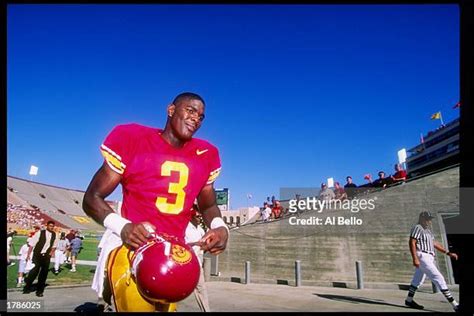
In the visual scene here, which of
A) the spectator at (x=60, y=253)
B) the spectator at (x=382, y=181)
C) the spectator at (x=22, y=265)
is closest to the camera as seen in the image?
the spectator at (x=22, y=265)

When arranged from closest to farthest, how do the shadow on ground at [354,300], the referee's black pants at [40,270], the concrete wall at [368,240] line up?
the shadow on ground at [354,300], the referee's black pants at [40,270], the concrete wall at [368,240]

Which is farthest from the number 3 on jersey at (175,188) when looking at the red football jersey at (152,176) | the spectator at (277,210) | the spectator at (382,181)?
the spectator at (277,210)

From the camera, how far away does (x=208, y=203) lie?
A: 262 cm

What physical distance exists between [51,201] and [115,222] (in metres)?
46.2

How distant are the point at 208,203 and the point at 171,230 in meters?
0.46

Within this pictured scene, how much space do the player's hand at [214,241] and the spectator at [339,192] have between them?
10106 millimetres

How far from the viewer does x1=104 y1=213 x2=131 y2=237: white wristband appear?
1.93m

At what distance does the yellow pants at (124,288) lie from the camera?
1853 millimetres

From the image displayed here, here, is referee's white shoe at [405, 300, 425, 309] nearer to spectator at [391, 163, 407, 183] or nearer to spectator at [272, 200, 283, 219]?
spectator at [391, 163, 407, 183]

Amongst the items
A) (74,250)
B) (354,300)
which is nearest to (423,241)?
→ (354,300)

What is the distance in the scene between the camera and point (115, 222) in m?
1.96

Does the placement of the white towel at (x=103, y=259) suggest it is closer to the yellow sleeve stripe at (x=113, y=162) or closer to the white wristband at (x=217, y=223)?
the yellow sleeve stripe at (x=113, y=162)

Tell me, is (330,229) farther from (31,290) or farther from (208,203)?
(208,203)
